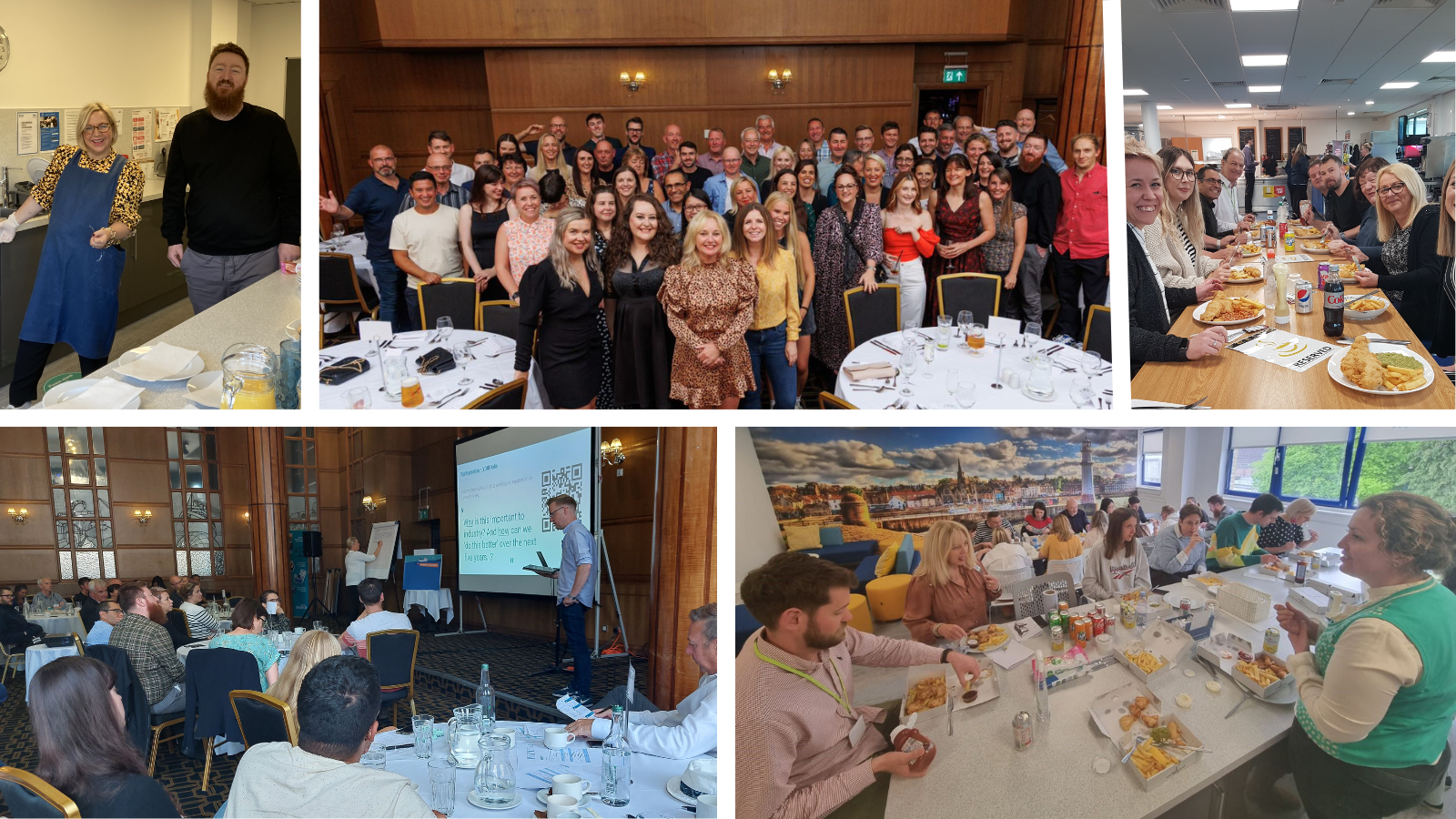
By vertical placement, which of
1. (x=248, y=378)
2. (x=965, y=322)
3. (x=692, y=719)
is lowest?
(x=692, y=719)

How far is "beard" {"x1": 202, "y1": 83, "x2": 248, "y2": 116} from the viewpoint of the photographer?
2.58 metres

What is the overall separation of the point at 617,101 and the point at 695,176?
574 millimetres

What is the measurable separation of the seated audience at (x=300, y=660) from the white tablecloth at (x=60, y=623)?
2.04 ft

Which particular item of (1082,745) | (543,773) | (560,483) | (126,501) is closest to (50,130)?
(126,501)

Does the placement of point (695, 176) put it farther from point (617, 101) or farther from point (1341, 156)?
point (1341, 156)

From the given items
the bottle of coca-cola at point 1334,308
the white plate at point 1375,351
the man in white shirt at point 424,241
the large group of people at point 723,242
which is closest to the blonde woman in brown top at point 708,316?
the large group of people at point 723,242

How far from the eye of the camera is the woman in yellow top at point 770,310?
10.5ft

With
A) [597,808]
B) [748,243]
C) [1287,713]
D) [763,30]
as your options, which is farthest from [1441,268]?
[597,808]

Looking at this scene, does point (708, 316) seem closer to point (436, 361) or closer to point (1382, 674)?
point (436, 361)

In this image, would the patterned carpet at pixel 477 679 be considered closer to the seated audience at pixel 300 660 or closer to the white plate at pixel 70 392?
the seated audience at pixel 300 660

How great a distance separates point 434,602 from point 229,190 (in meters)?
1.53

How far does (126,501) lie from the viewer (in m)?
2.51

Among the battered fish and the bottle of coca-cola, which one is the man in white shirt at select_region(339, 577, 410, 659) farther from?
the bottle of coca-cola

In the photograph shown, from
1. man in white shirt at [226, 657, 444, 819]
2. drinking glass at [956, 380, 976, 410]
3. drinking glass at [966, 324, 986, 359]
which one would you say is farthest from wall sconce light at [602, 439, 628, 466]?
drinking glass at [966, 324, 986, 359]
